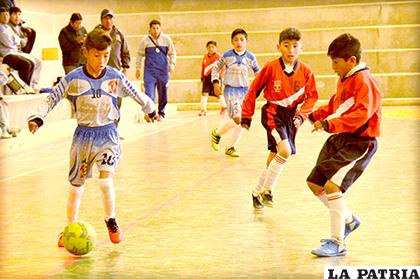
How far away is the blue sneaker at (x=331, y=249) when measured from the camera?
6918 mm

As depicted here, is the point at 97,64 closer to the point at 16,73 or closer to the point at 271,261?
the point at 271,261

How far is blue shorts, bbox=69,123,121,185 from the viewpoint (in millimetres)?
A: 7488

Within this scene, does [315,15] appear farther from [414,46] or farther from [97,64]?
[97,64]

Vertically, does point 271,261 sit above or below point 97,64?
below

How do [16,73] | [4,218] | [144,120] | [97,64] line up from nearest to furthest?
[97,64]
[4,218]
[16,73]
[144,120]

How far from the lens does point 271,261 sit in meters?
6.81

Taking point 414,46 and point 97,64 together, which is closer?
point 97,64

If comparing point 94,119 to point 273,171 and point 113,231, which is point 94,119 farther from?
point 273,171

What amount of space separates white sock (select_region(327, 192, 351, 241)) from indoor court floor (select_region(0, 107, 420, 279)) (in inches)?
8.3

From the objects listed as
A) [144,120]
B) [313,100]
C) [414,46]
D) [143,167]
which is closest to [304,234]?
[313,100]

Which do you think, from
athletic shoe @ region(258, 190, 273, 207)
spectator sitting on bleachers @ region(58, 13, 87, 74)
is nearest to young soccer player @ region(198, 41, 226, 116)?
spectator sitting on bleachers @ region(58, 13, 87, 74)

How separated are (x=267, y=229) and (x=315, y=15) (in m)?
21.5

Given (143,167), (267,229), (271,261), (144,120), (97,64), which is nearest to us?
(271,261)

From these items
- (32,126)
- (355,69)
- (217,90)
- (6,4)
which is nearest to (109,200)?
(32,126)
